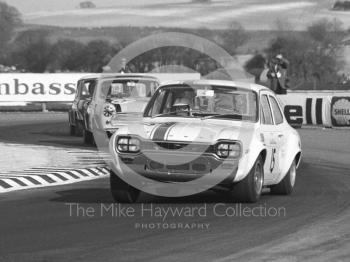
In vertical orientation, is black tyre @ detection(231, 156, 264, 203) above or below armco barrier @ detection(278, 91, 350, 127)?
Result: above

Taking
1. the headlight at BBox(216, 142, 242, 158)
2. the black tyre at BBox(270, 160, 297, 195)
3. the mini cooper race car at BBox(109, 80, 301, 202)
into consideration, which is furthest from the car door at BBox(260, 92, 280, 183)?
the headlight at BBox(216, 142, 242, 158)

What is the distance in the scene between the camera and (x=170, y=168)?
10.2 meters

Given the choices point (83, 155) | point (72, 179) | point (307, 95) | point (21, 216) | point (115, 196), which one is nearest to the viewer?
point (21, 216)

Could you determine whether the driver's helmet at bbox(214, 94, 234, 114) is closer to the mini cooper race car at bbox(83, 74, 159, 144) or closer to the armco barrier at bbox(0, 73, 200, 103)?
the mini cooper race car at bbox(83, 74, 159, 144)

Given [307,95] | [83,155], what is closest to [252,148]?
[83,155]

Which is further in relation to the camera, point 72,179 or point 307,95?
point 307,95

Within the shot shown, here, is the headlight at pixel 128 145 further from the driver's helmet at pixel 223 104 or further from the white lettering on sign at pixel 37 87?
the white lettering on sign at pixel 37 87

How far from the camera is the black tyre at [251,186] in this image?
1055 centimetres

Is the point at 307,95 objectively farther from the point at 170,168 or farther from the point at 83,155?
the point at 170,168

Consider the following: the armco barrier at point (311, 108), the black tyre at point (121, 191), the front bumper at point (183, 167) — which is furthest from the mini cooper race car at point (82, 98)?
the front bumper at point (183, 167)

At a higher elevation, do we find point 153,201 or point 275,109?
point 275,109

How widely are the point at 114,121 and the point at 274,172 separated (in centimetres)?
762

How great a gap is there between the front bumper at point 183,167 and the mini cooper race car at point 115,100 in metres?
8.09

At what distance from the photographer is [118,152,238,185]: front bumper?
10211 mm
